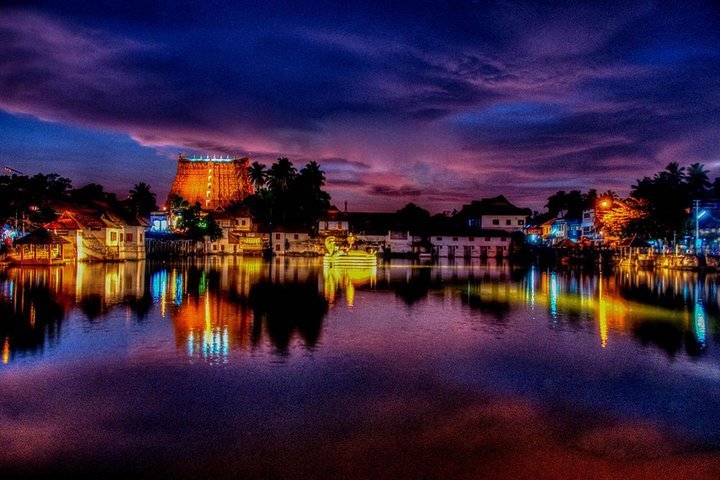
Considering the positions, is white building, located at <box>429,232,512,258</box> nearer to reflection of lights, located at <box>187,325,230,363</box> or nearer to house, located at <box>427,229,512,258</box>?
house, located at <box>427,229,512,258</box>

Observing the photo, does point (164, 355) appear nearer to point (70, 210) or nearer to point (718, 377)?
point (718, 377)

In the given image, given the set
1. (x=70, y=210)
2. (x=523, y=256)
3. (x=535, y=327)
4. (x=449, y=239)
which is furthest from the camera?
(x=449, y=239)

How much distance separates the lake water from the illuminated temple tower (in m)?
96.9

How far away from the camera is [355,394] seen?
8086 millimetres

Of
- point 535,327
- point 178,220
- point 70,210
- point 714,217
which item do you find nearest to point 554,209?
point 714,217

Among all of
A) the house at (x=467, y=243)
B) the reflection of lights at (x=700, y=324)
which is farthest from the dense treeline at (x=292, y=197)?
the reflection of lights at (x=700, y=324)

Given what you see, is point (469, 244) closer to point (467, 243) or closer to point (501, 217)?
point (467, 243)

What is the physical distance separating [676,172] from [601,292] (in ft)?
163

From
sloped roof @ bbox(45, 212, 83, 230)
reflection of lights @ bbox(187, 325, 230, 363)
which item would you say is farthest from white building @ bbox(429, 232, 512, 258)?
reflection of lights @ bbox(187, 325, 230, 363)

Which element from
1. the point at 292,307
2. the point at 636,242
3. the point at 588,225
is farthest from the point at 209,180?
the point at 292,307

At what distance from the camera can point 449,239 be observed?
7662cm

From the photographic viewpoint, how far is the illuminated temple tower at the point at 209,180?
365 feet

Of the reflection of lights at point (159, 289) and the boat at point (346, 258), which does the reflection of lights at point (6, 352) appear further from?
the boat at point (346, 258)

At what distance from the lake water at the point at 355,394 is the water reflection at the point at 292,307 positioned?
138 millimetres
